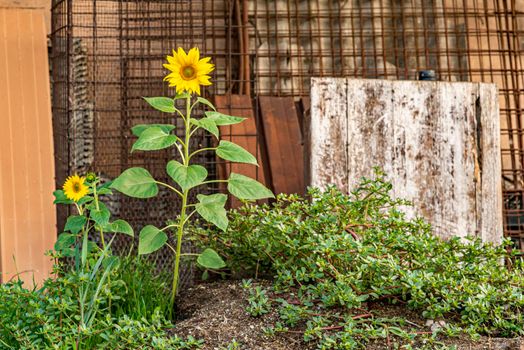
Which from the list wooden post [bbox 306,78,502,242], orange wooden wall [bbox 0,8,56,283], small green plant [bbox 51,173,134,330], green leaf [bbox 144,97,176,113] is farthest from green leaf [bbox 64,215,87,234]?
orange wooden wall [bbox 0,8,56,283]

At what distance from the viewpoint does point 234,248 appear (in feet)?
9.21

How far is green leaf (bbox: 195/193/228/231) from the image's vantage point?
243 cm

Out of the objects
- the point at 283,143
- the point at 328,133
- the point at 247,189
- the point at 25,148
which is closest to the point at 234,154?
the point at 247,189

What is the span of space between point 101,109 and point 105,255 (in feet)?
7.23

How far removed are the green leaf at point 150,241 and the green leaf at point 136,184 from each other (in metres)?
0.12

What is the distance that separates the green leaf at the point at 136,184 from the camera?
2.46 metres

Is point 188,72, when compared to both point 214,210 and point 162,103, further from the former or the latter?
point 214,210

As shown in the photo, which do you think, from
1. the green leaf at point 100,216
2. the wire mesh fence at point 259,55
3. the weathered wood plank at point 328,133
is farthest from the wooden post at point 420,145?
the green leaf at point 100,216

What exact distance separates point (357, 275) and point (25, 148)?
2.61 metres

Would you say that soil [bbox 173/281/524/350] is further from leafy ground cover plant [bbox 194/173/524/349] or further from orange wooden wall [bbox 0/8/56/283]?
orange wooden wall [bbox 0/8/56/283]

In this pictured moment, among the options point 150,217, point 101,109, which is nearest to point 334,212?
point 150,217

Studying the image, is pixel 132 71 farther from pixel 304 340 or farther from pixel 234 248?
pixel 304 340

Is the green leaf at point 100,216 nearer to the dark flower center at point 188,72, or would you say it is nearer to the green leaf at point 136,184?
the green leaf at point 136,184

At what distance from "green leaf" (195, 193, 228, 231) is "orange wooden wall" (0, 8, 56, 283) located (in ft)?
6.43
